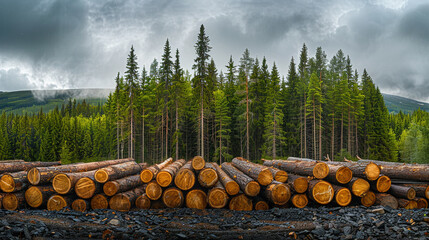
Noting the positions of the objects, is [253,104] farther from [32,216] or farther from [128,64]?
[32,216]

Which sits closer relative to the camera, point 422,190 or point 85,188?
point 85,188

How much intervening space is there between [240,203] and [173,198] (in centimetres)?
239

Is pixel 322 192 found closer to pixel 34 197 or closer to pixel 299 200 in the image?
pixel 299 200

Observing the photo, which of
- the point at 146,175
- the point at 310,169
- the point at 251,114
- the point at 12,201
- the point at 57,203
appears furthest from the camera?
the point at 251,114

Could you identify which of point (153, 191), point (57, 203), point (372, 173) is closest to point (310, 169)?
point (372, 173)

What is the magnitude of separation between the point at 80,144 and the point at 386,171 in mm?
57555

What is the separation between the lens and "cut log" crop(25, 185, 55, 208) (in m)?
8.06

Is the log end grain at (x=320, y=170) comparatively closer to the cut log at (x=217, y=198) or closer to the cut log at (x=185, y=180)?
the cut log at (x=217, y=198)

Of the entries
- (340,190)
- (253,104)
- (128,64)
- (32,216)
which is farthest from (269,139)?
(32,216)

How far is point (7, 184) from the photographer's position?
812 cm

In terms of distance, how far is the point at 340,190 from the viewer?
8.12 metres

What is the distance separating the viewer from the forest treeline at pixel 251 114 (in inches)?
1120

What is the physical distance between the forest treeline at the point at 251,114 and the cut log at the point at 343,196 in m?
18.6

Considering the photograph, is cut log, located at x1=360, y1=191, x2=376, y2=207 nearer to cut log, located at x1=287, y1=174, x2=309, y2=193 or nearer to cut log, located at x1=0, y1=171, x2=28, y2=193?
cut log, located at x1=287, y1=174, x2=309, y2=193
